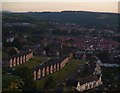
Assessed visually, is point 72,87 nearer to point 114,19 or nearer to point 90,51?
point 90,51

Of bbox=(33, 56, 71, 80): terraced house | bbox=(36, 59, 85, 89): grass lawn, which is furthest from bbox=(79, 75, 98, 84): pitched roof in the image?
bbox=(33, 56, 71, 80): terraced house

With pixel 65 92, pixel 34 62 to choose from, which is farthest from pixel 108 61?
pixel 65 92

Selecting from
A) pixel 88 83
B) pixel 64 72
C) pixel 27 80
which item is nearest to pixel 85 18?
pixel 64 72

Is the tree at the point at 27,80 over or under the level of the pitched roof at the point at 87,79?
over

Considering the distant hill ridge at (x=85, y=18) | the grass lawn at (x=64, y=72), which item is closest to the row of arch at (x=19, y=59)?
the grass lawn at (x=64, y=72)

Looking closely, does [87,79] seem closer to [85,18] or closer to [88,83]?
[88,83]

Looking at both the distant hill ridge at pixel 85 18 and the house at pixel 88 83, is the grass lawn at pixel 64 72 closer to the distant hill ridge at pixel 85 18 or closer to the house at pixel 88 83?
the house at pixel 88 83

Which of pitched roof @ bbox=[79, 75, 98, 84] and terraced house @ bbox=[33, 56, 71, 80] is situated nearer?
pitched roof @ bbox=[79, 75, 98, 84]

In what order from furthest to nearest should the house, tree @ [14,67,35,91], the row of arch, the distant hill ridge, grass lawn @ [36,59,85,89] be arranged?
the distant hill ridge, the row of arch, grass lawn @ [36,59,85,89], the house, tree @ [14,67,35,91]

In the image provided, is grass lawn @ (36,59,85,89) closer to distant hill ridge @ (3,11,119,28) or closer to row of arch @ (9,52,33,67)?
row of arch @ (9,52,33,67)

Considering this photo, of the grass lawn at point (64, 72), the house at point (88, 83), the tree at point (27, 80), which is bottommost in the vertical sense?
the grass lawn at point (64, 72)

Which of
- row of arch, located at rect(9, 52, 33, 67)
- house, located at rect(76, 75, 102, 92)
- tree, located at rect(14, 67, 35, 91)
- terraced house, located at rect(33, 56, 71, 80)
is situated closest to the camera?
tree, located at rect(14, 67, 35, 91)
